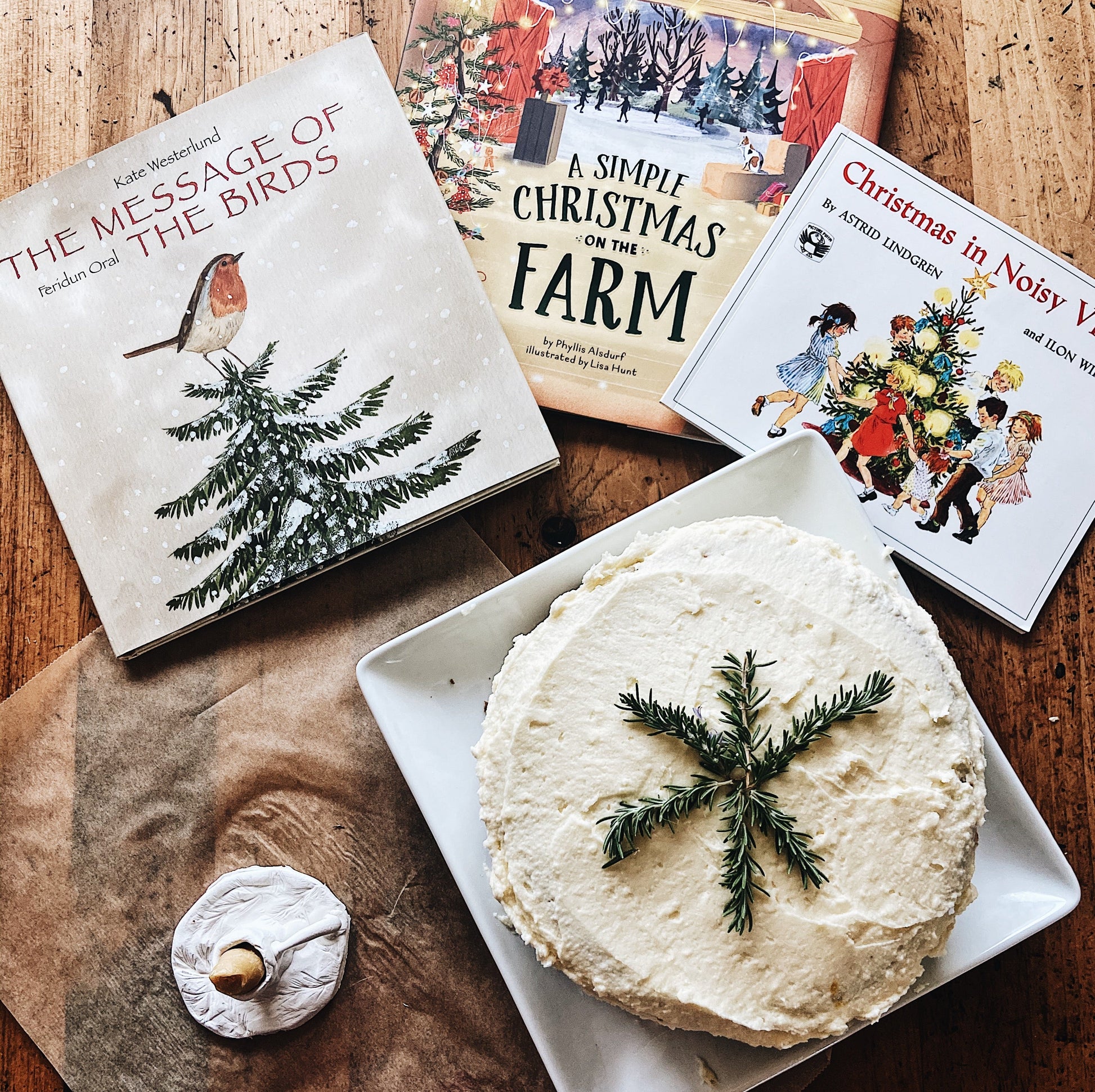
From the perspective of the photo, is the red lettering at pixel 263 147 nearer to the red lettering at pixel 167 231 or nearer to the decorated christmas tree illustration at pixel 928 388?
the red lettering at pixel 167 231

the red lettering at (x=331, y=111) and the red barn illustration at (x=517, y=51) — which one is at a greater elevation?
the red barn illustration at (x=517, y=51)

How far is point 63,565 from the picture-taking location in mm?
957

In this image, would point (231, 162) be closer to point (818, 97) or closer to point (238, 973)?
point (818, 97)

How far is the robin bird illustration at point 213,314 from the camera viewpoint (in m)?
0.94

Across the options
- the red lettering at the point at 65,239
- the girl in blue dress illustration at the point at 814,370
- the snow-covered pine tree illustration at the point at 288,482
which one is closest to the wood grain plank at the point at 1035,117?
the girl in blue dress illustration at the point at 814,370

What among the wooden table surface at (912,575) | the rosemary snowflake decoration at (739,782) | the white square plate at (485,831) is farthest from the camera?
the wooden table surface at (912,575)

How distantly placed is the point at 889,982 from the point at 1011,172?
86cm

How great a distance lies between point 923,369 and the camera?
931 millimetres

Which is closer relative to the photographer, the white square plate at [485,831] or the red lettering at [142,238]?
the white square plate at [485,831]

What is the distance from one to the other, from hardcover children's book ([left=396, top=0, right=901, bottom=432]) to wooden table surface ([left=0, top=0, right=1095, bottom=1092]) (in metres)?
0.06

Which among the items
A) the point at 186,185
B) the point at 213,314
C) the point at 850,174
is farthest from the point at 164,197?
the point at 850,174

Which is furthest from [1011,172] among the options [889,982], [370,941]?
[370,941]

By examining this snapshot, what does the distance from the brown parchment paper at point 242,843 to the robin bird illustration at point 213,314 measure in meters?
0.29

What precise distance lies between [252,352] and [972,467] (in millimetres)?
800
